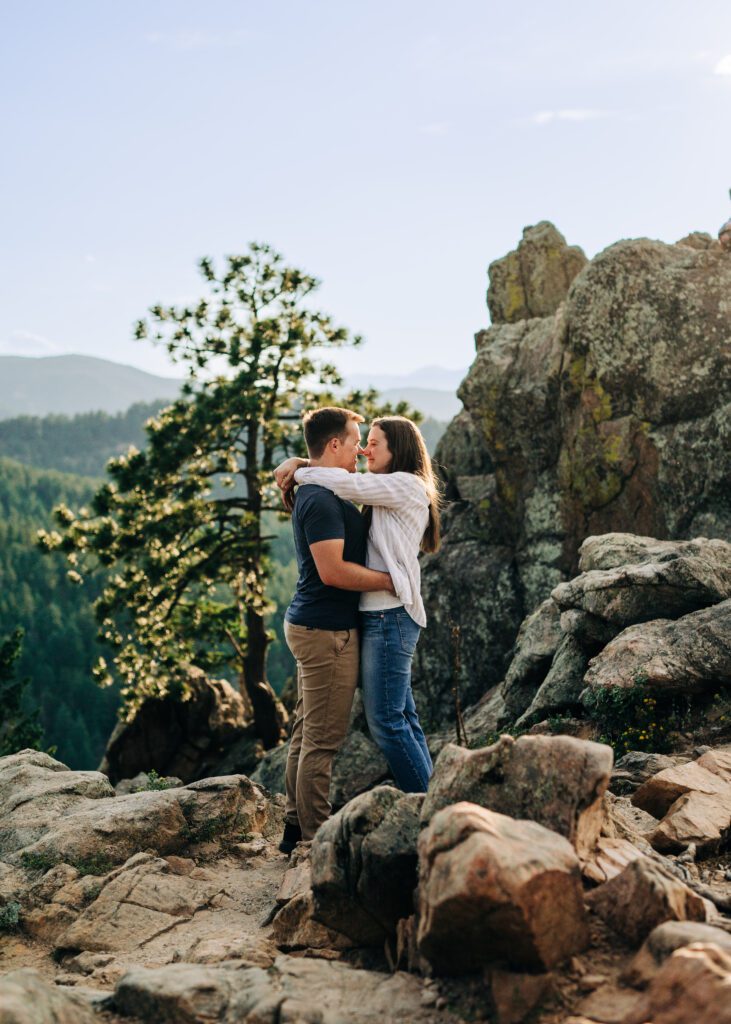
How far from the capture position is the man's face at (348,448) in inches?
257

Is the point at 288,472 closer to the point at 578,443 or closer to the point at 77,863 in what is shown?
the point at 77,863

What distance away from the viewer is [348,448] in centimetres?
655

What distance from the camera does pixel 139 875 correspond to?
7.00m

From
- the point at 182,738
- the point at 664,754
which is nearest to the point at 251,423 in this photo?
the point at 182,738

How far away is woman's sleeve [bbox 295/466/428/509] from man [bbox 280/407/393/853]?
3.7 inches

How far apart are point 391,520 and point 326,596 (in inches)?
29.4

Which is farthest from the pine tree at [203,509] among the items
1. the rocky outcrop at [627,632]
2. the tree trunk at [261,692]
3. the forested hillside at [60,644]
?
the forested hillside at [60,644]

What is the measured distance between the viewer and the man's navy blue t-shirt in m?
6.18

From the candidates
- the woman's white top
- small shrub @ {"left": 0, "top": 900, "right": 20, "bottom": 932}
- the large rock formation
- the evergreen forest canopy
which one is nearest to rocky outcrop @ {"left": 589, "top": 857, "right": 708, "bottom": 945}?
the woman's white top

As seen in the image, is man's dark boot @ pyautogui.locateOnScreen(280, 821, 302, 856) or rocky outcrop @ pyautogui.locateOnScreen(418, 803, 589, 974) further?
man's dark boot @ pyautogui.locateOnScreen(280, 821, 302, 856)

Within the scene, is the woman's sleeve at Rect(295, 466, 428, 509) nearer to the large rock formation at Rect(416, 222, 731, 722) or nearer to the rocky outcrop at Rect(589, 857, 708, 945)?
the rocky outcrop at Rect(589, 857, 708, 945)

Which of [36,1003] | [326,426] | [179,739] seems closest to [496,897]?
[36,1003]

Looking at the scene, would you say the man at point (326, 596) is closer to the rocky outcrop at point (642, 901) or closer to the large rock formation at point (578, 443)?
the rocky outcrop at point (642, 901)

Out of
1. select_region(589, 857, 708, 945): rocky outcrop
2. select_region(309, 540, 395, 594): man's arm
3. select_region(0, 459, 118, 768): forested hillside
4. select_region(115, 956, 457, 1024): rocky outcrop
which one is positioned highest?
select_region(309, 540, 395, 594): man's arm
